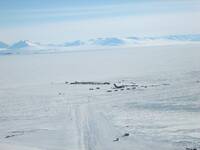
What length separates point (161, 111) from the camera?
35031 mm

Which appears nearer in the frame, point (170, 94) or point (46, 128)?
point (46, 128)

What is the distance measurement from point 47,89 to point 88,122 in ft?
86.7

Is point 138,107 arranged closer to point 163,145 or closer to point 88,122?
point 88,122

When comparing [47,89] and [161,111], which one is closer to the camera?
[161,111]

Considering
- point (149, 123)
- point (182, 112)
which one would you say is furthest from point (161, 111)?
point (149, 123)

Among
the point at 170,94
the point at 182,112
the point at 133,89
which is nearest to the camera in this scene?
the point at 182,112

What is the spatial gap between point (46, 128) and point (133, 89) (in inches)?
852

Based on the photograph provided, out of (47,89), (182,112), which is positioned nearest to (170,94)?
(182,112)

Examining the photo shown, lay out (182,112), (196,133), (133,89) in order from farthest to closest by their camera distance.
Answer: (133,89)
(182,112)
(196,133)

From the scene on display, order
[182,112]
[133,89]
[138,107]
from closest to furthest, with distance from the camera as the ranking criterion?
[182,112]
[138,107]
[133,89]

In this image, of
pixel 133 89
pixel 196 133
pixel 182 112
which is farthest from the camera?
pixel 133 89

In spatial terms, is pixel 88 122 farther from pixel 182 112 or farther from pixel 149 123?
pixel 182 112

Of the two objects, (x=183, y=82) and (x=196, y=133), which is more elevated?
(x=183, y=82)

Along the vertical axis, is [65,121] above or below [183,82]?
below
